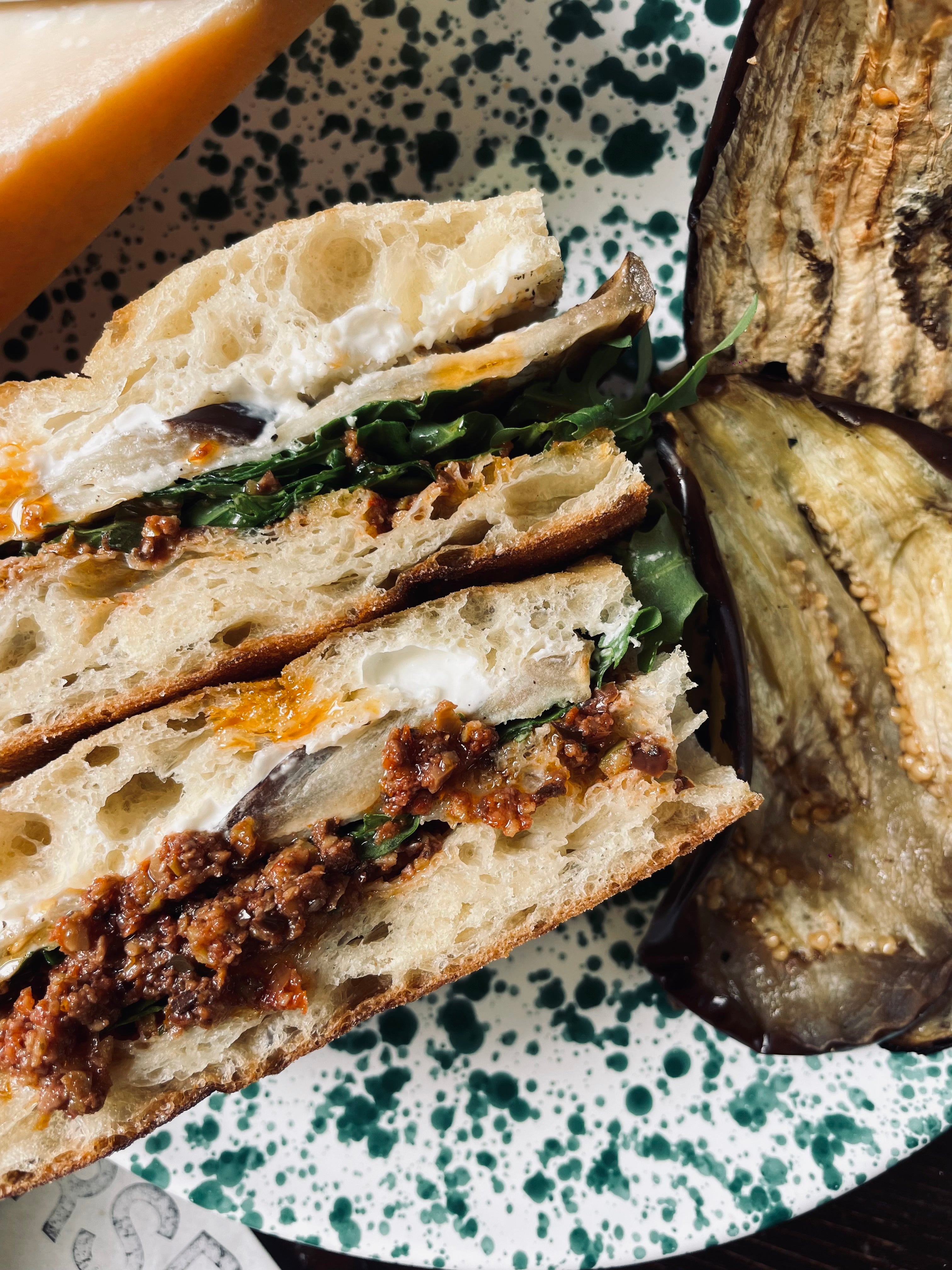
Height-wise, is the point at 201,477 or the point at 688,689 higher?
the point at 201,477

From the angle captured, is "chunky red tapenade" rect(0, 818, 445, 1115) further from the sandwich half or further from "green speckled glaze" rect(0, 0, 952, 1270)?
"green speckled glaze" rect(0, 0, 952, 1270)

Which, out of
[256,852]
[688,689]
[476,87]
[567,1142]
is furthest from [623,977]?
[476,87]

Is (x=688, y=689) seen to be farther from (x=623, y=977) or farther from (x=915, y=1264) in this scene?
Result: (x=915, y=1264)

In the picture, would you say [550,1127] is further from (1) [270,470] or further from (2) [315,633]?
(1) [270,470]

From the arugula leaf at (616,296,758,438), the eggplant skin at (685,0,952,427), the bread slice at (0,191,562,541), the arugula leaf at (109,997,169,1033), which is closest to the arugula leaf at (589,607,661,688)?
the arugula leaf at (616,296,758,438)

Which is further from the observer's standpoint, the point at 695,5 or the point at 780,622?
the point at 695,5

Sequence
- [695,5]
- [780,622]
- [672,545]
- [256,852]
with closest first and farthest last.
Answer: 1. [256,852]
2. [672,545]
3. [780,622]
4. [695,5]
